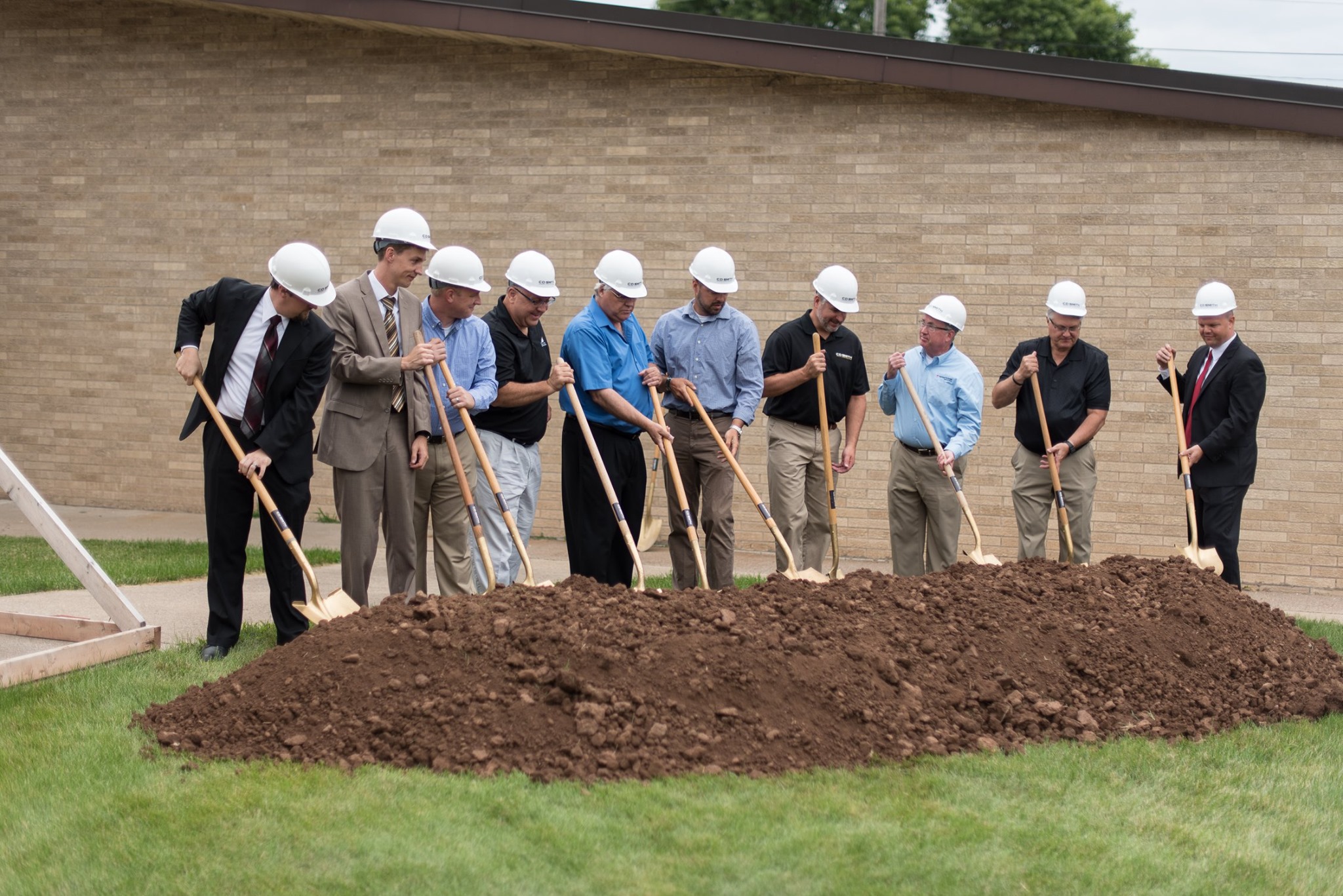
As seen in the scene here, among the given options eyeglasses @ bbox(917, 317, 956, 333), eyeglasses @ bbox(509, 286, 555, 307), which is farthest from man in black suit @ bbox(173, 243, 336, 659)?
eyeglasses @ bbox(917, 317, 956, 333)

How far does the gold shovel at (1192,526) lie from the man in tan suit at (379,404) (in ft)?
15.4

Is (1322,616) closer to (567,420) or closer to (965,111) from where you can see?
(965,111)

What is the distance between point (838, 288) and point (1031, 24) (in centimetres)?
3789

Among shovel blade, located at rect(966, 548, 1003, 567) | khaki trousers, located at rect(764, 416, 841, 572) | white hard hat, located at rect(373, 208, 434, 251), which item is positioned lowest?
shovel blade, located at rect(966, 548, 1003, 567)

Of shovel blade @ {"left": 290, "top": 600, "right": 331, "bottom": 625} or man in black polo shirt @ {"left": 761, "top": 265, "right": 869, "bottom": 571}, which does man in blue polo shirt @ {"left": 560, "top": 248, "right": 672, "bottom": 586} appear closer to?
man in black polo shirt @ {"left": 761, "top": 265, "right": 869, "bottom": 571}

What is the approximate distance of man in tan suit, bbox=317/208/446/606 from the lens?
6.97 meters

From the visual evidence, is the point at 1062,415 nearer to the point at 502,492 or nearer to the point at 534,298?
the point at 534,298

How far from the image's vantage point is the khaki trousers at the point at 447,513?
7559 millimetres

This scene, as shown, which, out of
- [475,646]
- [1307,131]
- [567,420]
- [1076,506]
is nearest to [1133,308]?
[1307,131]

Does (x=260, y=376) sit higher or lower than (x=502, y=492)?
higher

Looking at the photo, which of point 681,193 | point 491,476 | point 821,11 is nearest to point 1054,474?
point 491,476

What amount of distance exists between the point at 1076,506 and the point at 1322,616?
6.81 feet

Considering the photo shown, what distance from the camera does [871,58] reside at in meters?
10.6

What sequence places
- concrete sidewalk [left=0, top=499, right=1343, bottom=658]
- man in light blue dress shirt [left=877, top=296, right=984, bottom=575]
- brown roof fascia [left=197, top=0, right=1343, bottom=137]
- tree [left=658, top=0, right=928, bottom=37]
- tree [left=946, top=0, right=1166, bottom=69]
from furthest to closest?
tree [left=946, top=0, right=1166, bottom=69], tree [left=658, top=0, right=928, bottom=37], brown roof fascia [left=197, top=0, right=1343, bottom=137], man in light blue dress shirt [left=877, top=296, right=984, bottom=575], concrete sidewalk [left=0, top=499, right=1343, bottom=658]
